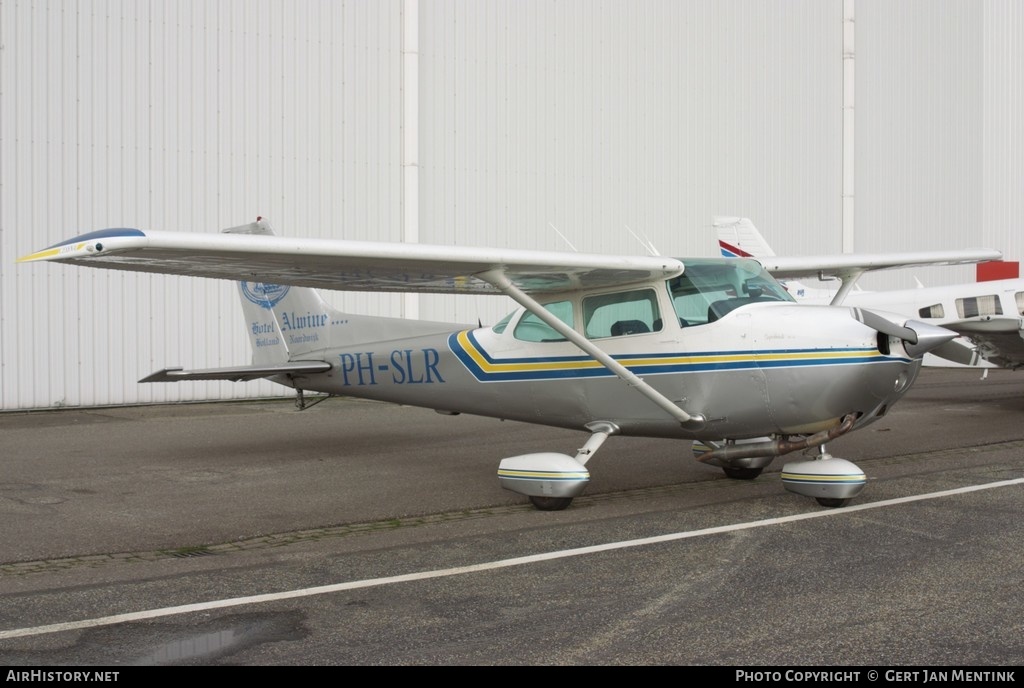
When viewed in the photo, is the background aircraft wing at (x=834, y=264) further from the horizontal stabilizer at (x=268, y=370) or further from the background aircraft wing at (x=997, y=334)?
the horizontal stabilizer at (x=268, y=370)

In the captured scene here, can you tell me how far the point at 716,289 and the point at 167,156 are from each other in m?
11.7

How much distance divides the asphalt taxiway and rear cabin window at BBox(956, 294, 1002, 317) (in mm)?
5639

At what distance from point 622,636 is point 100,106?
14.4 metres

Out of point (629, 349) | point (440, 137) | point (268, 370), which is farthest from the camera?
point (440, 137)

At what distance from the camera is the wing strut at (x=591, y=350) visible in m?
7.54

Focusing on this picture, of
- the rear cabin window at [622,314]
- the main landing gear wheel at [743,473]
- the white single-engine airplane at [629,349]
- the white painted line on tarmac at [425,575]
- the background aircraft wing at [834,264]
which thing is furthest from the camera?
the background aircraft wing at [834,264]

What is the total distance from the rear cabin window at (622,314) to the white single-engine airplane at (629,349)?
0.04 ft

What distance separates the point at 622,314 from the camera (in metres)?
8.02

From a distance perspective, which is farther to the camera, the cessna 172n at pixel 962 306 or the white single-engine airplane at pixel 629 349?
the cessna 172n at pixel 962 306

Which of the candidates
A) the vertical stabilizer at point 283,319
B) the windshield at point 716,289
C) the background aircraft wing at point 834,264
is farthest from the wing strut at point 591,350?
the vertical stabilizer at point 283,319

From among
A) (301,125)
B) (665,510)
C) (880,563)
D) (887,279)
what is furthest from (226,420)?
(887,279)

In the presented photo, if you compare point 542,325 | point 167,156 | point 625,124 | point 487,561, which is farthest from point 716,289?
point 625,124

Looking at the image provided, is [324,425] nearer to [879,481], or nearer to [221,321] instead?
[221,321]

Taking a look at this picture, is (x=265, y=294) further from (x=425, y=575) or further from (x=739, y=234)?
(x=739, y=234)
